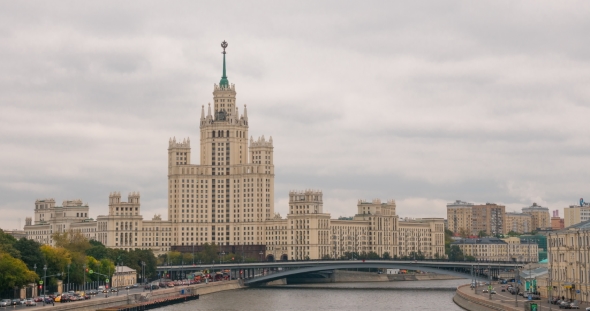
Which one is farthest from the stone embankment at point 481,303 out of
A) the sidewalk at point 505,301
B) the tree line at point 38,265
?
the tree line at point 38,265

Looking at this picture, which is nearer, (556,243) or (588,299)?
(588,299)

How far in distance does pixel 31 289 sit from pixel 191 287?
40.0 m

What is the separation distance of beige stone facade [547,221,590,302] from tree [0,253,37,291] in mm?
69762

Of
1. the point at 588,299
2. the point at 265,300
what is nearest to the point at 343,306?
the point at 265,300

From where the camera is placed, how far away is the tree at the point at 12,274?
476ft

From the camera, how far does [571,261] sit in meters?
138

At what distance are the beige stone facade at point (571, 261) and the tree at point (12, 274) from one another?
6976 centimetres

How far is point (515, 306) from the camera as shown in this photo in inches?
5153

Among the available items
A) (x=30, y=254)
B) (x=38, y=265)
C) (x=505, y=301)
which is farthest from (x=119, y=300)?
(x=505, y=301)

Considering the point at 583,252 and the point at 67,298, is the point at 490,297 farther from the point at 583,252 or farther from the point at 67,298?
the point at 67,298

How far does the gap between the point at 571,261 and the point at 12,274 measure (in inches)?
2860

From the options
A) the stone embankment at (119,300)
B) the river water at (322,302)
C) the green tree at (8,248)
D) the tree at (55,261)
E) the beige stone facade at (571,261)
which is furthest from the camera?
the tree at (55,261)

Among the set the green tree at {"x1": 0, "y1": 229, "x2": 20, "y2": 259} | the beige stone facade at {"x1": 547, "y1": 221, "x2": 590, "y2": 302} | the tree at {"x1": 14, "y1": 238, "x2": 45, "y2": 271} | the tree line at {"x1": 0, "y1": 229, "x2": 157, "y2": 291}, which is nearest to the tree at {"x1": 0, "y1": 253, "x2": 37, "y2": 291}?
the tree line at {"x1": 0, "y1": 229, "x2": 157, "y2": 291}

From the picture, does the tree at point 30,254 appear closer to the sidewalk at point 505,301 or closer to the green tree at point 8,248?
the green tree at point 8,248
